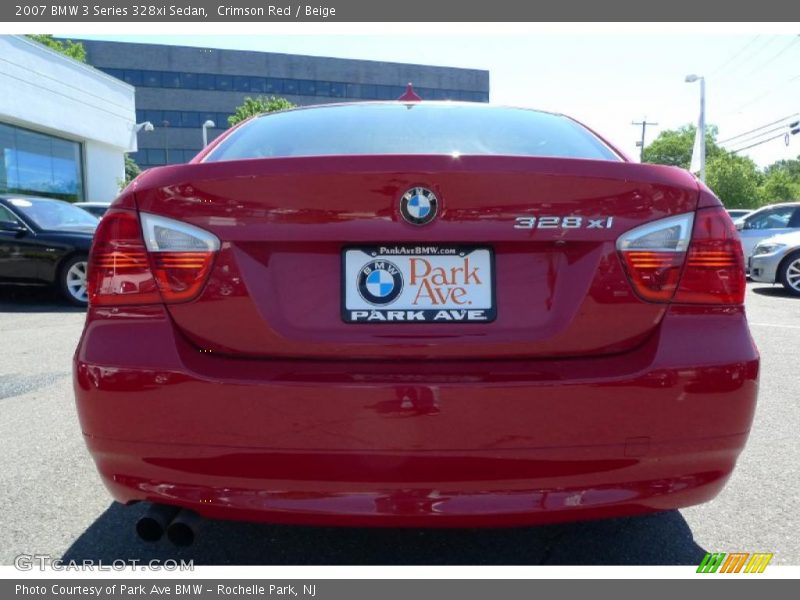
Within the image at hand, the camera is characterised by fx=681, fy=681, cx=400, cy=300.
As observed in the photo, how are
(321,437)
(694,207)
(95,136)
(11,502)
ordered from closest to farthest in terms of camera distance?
(321,437) → (694,207) → (11,502) → (95,136)

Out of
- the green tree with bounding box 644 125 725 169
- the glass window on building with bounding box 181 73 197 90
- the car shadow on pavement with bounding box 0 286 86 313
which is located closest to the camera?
the car shadow on pavement with bounding box 0 286 86 313

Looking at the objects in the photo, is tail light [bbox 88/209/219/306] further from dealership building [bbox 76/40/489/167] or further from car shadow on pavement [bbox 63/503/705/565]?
dealership building [bbox 76/40/489/167]

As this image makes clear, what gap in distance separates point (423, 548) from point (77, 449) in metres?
1.88

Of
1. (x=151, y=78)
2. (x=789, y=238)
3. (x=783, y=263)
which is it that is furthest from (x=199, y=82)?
(x=783, y=263)

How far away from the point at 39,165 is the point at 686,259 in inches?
897

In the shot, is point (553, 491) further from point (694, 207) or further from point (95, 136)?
point (95, 136)

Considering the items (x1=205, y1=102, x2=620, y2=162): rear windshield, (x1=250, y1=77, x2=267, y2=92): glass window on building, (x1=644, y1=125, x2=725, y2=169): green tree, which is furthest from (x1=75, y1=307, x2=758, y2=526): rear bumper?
(x1=644, y1=125, x2=725, y2=169): green tree

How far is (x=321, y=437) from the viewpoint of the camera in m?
1.73

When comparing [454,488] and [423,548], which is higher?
[454,488]

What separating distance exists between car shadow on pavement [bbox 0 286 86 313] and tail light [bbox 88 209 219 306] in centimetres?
709

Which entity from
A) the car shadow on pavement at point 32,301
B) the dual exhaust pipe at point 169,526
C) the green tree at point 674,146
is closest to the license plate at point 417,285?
the dual exhaust pipe at point 169,526

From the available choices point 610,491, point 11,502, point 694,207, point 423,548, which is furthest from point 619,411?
point 11,502

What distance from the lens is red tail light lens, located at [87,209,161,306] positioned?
183cm

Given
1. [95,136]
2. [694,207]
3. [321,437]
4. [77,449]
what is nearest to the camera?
[321,437]
